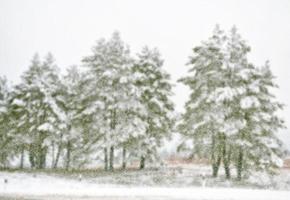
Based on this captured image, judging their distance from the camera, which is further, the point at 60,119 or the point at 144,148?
the point at 60,119

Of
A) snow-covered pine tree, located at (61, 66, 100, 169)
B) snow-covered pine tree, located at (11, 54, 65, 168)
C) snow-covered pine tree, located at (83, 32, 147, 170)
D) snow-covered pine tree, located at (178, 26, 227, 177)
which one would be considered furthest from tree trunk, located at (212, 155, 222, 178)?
snow-covered pine tree, located at (11, 54, 65, 168)

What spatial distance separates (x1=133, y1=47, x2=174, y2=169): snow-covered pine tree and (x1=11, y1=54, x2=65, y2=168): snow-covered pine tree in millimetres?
8048

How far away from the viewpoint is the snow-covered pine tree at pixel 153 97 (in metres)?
40.7

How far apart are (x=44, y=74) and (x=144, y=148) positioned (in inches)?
482

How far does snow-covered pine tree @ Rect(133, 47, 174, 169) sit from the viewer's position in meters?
40.7

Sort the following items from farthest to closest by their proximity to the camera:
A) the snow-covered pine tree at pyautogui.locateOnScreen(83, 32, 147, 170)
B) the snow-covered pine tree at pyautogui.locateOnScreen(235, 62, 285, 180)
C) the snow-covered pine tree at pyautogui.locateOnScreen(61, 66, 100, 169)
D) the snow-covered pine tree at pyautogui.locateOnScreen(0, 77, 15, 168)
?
the snow-covered pine tree at pyautogui.locateOnScreen(0, 77, 15, 168) < the snow-covered pine tree at pyautogui.locateOnScreen(61, 66, 100, 169) < the snow-covered pine tree at pyautogui.locateOnScreen(83, 32, 147, 170) < the snow-covered pine tree at pyautogui.locateOnScreen(235, 62, 285, 180)

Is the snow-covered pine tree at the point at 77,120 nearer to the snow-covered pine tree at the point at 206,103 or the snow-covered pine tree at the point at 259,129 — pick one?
the snow-covered pine tree at the point at 206,103

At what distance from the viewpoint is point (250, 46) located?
35.1 m

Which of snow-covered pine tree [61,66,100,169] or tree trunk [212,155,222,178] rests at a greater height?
snow-covered pine tree [61,66,100,169]

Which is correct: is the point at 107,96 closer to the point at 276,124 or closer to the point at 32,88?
the point at 32,88

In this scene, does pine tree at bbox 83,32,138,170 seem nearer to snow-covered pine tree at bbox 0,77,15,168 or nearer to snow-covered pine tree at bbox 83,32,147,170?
snow-covered pine tree at bbox 83,32,147,170

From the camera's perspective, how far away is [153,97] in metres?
42.3

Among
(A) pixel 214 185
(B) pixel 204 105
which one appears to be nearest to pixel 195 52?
(B) pixel 204 105

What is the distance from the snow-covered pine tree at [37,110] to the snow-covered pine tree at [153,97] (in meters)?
8.05
